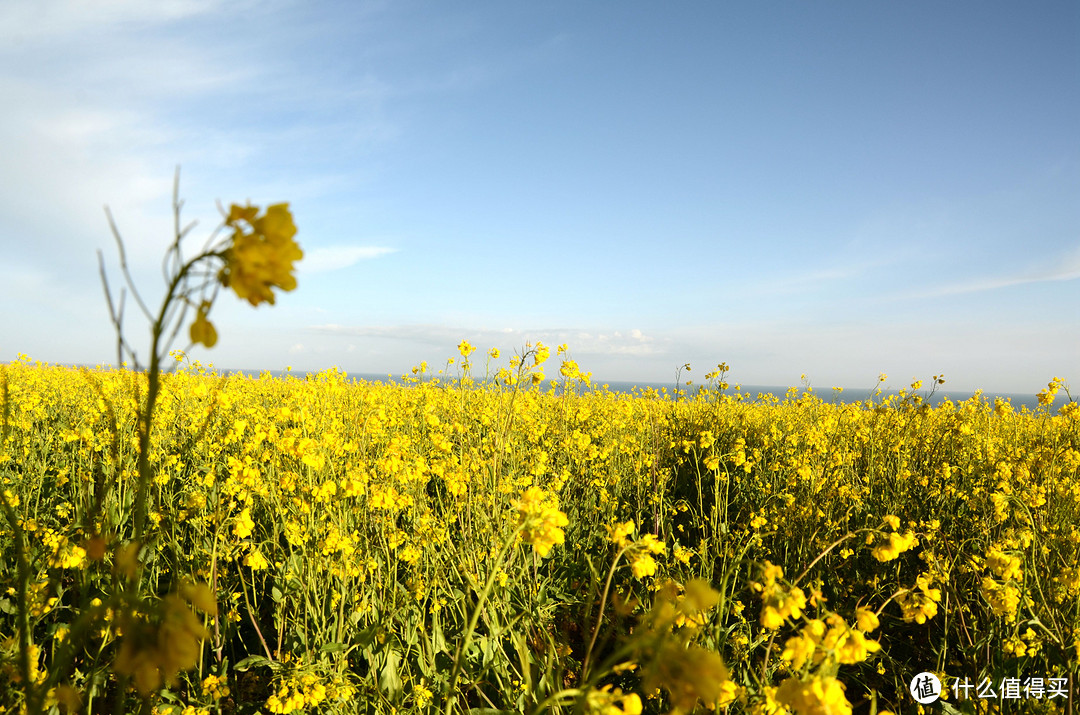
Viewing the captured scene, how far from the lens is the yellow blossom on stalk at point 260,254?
2.41ft

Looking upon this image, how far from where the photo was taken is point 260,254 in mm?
740

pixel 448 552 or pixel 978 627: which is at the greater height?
pixel 448 552

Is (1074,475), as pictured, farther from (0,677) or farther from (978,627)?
(0,677)

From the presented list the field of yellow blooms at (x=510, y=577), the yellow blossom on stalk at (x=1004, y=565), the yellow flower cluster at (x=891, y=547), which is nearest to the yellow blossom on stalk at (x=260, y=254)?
the field of yellow blooms at (x=510, y=577)

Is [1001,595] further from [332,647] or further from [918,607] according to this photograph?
[332,647]

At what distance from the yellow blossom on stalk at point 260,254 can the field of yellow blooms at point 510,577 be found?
190 mm

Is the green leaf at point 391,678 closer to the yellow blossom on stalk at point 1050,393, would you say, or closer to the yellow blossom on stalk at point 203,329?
the yellow blossom on stalk at point 203,329

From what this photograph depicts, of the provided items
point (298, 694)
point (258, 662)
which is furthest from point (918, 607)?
point (258, 662)

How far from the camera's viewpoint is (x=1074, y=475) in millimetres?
4848

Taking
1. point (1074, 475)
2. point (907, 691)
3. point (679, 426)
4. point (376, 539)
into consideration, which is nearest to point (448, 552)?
point (376, 539)

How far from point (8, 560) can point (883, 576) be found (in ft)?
16.7

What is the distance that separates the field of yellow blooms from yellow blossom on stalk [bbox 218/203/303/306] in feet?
0.62

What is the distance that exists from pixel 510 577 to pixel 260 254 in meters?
2.55

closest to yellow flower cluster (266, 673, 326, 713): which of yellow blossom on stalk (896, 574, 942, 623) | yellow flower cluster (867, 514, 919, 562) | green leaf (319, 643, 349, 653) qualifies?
green leaf (319, 643, 349, 653)
